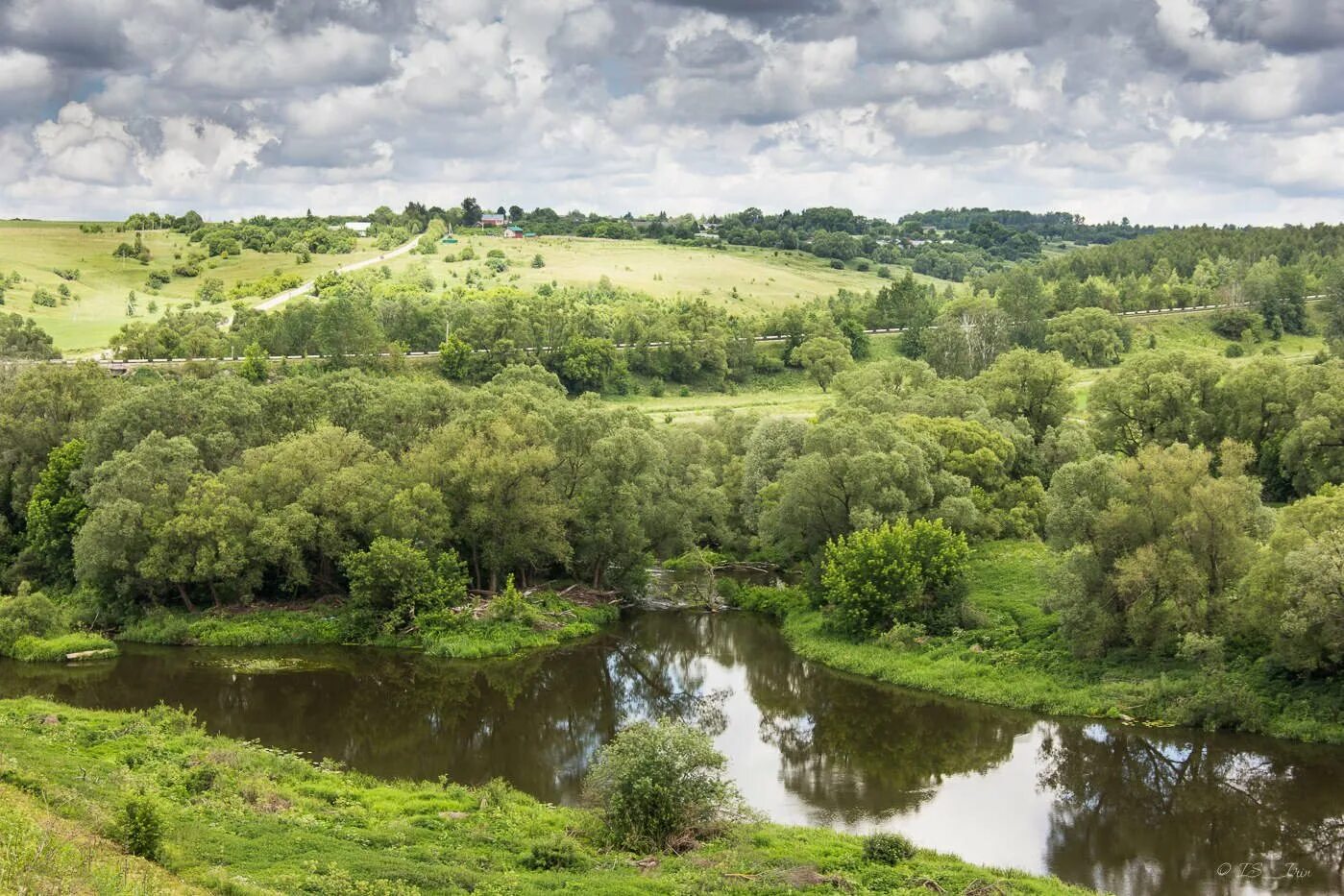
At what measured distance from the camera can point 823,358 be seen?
10700 centimetres

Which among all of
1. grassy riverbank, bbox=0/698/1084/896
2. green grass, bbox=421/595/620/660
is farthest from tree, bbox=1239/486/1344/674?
green grass, bbox=421/595/620/660

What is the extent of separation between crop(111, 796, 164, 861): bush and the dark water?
13.4 meters

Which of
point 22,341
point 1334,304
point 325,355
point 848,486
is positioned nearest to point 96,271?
point 22,341

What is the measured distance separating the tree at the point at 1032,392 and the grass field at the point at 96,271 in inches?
3033

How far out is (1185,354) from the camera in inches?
2613

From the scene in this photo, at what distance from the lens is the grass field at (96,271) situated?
364ft

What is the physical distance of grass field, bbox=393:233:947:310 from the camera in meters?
143

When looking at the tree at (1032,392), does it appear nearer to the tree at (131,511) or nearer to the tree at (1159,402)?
the tree at (1159,402)

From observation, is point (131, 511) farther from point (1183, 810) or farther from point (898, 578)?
point (1183, 810)

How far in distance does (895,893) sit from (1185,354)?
50986 mm

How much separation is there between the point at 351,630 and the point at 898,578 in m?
25.1

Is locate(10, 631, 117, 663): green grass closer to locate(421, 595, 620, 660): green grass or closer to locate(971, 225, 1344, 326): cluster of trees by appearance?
locate(421, 595, 620, 660): green grass

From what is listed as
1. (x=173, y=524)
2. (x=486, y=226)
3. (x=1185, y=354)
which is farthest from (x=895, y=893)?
(x=486, y=226)

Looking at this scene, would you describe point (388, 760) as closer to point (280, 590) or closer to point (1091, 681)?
point (280, 590)
